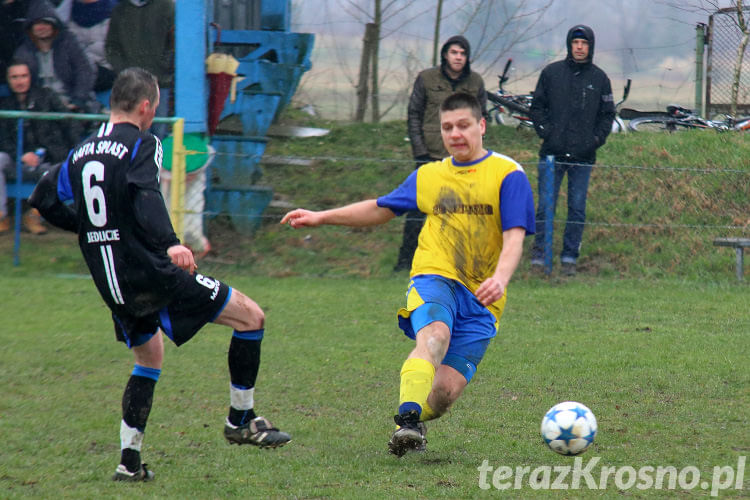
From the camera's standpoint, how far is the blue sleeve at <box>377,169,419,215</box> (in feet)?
15.7

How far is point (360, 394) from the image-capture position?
5902 millimetres

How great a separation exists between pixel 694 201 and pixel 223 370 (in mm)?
6797

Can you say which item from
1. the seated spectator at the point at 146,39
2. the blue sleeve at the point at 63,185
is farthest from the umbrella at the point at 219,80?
the blue sleeve at the point at 63,185

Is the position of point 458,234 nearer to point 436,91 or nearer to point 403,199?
point 403,199

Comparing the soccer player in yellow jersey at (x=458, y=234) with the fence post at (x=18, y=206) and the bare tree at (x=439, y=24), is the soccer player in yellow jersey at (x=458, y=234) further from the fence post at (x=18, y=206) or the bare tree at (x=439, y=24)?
the bare tree at (x=439, y=24)

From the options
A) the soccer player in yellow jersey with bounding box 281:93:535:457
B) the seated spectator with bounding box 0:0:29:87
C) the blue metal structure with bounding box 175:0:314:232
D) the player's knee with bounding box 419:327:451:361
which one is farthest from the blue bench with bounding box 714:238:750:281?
the seated spectator with bounding box 0:0:29:87

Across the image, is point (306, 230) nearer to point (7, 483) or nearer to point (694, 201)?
point (694, 201)

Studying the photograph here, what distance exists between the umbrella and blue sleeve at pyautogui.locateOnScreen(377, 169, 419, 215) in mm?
7720

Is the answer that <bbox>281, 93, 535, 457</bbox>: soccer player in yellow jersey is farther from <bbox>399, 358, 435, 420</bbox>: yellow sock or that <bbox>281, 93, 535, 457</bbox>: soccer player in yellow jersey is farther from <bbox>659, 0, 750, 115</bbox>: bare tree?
<bbox>659, 0, 750, 115</bbox>: bare tree

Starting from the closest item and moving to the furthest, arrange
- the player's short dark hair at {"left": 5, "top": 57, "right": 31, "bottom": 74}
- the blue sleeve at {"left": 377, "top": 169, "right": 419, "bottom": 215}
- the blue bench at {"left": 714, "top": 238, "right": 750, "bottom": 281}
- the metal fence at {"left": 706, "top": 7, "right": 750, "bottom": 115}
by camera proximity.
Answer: the blue sleeve at {"left": 377, "top": 169, "right": 419, "bottom": 215} → the blue bench at {"left": 714, "top": 238, "right": 750, "bottom": 281} → the player's short dark hair at {"left": 5, "top": 57, "right": 31, "bottom": 74} → the metal fence at {"left": 706, "top": 7, "right": 750, "bottom": 115}

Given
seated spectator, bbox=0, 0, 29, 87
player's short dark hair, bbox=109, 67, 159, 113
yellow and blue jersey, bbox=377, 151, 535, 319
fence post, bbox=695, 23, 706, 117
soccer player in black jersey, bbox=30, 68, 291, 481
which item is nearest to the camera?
soccer player in black jersey, bbox=30, 68, 291, 481

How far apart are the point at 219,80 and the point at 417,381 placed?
28.5 feet

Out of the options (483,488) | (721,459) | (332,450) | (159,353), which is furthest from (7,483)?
(721,459)

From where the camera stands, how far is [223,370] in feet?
21.7
